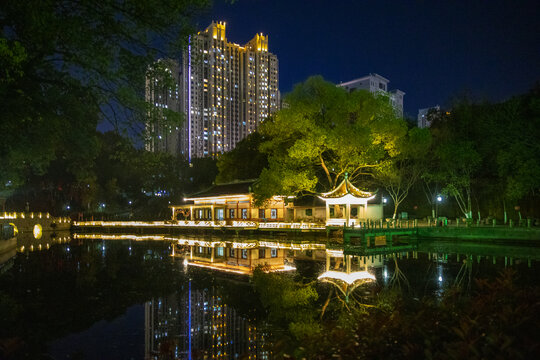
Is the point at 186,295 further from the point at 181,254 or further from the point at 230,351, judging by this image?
the point at 181,254

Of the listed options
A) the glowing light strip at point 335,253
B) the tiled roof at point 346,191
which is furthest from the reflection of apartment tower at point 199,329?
the tiled roof at point 346,191

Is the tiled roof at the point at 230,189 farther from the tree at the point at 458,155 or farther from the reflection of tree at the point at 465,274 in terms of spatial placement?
the reflection of tree at the point at 465,274

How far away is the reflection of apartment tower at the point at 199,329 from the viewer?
6430mm

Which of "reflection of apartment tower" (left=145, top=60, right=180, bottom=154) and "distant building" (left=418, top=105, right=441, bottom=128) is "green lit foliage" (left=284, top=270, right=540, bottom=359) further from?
"distant building" (left=418, top=105, right=441, bottom=128)

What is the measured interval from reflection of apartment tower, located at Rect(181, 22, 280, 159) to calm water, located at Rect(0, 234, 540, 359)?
262ft

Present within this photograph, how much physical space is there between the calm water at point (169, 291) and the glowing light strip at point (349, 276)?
0.78 feet

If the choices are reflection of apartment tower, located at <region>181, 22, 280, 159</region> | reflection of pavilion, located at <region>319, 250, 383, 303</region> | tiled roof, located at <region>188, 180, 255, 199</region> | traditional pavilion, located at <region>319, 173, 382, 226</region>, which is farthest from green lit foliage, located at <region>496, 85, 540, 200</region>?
reflection of apartment tower, located at <region>181, 22, 280, 159</region>

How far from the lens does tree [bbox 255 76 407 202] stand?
1062 inches

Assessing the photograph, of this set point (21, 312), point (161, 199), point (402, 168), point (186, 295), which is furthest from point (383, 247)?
point (161, 199)

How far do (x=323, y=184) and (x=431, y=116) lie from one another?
15011 mm

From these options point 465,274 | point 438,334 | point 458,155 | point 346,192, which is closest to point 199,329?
point 438,334

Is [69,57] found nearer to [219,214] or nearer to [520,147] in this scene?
[520,147]

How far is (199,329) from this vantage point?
301 inches

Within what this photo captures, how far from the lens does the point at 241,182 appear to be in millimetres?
38750
